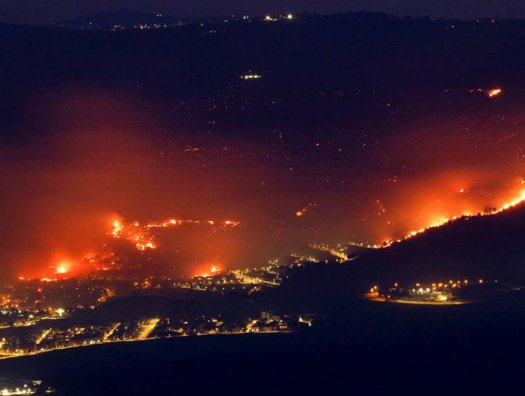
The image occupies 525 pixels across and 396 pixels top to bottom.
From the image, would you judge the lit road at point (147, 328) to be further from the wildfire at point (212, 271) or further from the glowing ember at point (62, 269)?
the glowing ember at point (62, 269)

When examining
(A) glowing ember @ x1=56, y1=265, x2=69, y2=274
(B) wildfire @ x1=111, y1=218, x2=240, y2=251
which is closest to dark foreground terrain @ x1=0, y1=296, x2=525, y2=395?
(A) glowing ember @ x1=56, y1=265, x2=69, y2=274

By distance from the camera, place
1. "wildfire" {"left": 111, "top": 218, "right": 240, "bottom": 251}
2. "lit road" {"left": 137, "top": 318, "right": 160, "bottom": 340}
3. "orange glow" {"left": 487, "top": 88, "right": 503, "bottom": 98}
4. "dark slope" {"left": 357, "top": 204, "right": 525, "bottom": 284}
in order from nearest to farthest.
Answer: "lit road" {"left": 137, "top": 318, "right": 160, "bottom": 340}, "dark slope" {"left": 357, "top": 204, "right": 525, "bottom": 284}, "wildfire" {"left": 111, "top": 218, "right": 240, "bottom": 251}, "orange glow" {"left": 487, "top": 88, "right": 503, "bottom": 98}

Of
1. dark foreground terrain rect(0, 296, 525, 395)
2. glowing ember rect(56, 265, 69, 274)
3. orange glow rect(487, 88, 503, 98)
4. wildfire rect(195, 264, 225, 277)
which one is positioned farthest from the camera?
orange glow rect(487, 88, 503, 98)

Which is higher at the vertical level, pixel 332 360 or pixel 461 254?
pixel 461 254

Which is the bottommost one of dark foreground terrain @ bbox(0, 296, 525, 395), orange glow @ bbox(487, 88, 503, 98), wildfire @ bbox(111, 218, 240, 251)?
dark foreground terrain @ bbox(0, 296, 525, 395)

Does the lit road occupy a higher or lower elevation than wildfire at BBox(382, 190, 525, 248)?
lower

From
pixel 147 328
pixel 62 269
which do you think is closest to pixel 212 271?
pixel 62 269

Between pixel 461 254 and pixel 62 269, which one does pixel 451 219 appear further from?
pixel 62 269

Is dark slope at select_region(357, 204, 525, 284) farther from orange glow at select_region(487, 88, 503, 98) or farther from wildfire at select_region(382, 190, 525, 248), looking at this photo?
orange glow at select_region(487, 88, 503, 98)

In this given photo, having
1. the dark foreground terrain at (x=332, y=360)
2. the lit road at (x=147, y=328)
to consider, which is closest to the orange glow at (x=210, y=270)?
the lit road at (x=147, y=328)
